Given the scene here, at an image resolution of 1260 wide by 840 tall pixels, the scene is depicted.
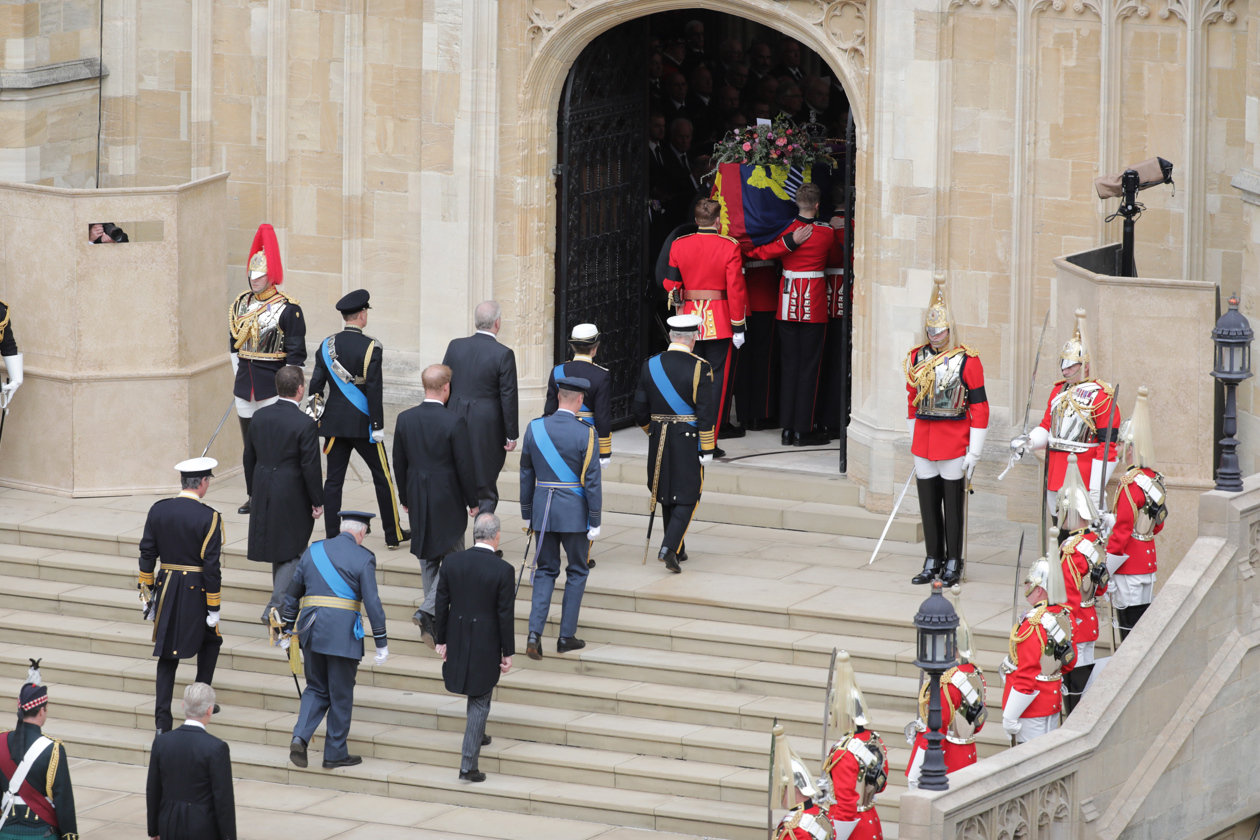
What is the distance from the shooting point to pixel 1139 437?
12492mm

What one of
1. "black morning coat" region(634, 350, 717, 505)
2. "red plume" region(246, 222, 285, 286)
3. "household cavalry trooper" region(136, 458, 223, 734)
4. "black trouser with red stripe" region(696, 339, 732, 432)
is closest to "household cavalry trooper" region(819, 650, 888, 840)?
"black morning coat" region(634, 350, 717, 505)

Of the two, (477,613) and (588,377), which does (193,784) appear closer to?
(477,613)

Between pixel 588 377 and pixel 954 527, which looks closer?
pixel 954 527

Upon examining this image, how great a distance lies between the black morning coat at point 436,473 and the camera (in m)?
13.3

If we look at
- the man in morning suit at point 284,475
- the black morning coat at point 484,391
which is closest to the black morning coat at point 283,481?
the man in morning suit at point 284,475

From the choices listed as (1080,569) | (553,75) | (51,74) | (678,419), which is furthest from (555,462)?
(51,74)

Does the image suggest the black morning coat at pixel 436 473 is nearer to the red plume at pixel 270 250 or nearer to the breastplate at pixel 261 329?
the breastplate at pixel 261 329

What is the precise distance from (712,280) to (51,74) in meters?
5.32

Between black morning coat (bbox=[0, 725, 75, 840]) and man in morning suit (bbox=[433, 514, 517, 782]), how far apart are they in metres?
2.40

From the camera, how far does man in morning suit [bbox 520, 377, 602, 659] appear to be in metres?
13.2

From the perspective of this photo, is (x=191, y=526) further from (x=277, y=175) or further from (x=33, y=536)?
(x=277, y=175)

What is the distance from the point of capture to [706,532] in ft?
50.6

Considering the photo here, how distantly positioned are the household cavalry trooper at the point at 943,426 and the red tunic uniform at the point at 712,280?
2406 millimetres

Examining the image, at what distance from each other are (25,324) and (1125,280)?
26.6ft
